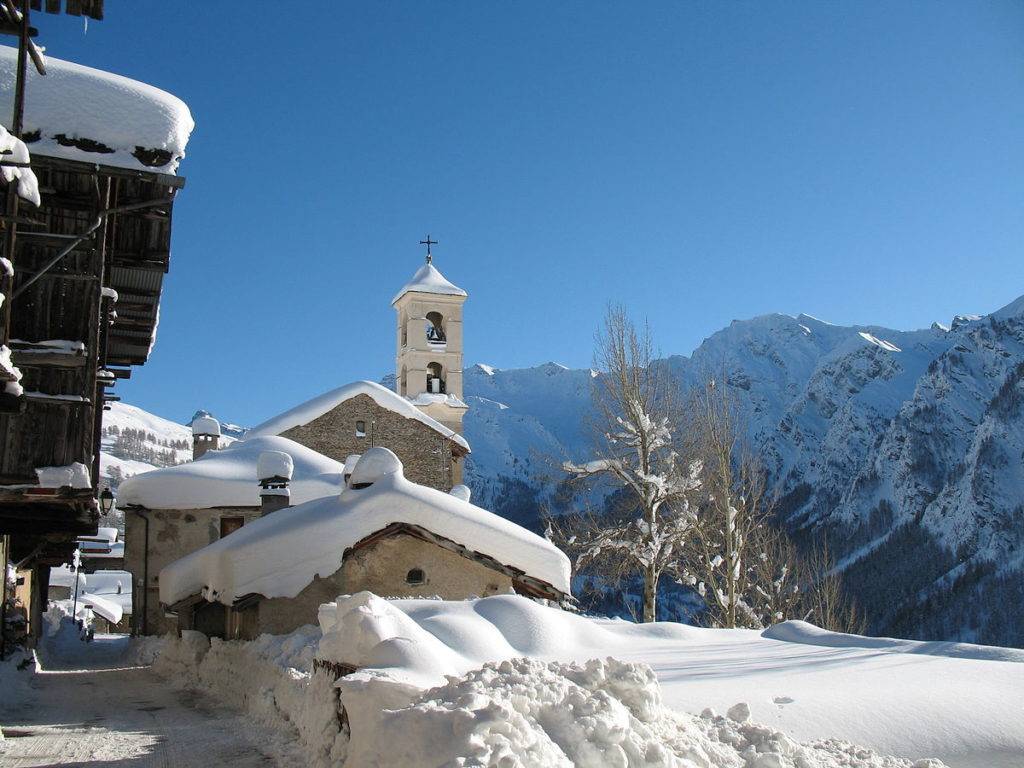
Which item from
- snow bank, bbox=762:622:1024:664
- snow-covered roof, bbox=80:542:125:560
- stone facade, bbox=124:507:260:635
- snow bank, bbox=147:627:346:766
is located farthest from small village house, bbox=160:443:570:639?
snow-covered roof, bbox=80:542:125:560

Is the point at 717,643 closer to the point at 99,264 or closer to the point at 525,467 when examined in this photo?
the point at 99,264

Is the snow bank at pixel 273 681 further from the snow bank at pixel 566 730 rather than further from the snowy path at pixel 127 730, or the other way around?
the snow bank at pixel 566 730

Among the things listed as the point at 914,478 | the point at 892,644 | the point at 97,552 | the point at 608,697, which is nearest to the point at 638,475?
the point at 892,644

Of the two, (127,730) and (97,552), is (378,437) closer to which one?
(97,552)

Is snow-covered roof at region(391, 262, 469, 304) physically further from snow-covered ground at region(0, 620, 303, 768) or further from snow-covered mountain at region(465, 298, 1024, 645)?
snow-covered mountain at region(465, 298, 1024, 645)

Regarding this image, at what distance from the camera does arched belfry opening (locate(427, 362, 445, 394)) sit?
131 feet

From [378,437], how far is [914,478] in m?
121

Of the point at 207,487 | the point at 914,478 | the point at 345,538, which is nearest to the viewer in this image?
the point at 345,538

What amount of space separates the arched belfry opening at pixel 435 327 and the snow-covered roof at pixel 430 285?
98 cm

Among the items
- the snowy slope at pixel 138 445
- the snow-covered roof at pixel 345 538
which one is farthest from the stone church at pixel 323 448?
the snowy slope at pixel 138 445

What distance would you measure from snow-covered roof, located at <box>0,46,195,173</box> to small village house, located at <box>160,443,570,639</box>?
21.2 feet

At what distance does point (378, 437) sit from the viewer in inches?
1240

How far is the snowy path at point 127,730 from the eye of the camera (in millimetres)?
9914

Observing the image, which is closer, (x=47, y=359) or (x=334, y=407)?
(x=47, y=359)
